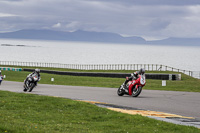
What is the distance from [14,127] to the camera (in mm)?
8992

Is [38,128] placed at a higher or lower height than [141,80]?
lower

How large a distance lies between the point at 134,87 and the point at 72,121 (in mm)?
9599

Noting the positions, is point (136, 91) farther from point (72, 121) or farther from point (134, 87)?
point (72, 121)

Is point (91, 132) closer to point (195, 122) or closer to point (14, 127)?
point (14, 127)

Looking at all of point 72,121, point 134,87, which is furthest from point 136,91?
point 72,121

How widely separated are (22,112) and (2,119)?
78.0 inches

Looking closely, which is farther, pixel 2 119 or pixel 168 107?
pixel 168 107

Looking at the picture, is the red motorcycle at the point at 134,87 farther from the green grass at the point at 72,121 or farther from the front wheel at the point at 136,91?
the green grass at the point at 72,121

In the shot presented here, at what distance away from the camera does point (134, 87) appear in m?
19.9

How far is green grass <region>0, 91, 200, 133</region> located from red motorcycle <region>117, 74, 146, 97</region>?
5.57m

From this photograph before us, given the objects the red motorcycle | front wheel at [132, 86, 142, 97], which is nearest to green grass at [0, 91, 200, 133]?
the red motorcycle

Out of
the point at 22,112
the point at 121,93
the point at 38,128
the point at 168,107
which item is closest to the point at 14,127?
the point at 38,128

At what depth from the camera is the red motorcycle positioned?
1910 centimetres

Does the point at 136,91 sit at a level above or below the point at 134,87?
below
